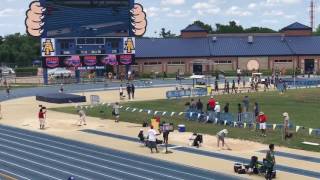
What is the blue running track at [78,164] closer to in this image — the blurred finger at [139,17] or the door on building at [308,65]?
the blurred finger at [139,17]

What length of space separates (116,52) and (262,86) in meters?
20.0

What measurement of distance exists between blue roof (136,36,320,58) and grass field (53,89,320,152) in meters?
32.7

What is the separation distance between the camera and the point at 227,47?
91000 mm

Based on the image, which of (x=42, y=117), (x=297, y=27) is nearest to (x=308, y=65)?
(x=297, y=27)

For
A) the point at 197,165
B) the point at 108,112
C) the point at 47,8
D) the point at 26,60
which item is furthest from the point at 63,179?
the point at 26,60

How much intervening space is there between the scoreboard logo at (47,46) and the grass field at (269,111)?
24.2 metres

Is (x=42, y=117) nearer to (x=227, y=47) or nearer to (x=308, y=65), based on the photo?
(x=227, y=47)

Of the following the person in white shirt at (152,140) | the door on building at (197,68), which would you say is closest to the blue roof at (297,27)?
the door on building at (197,68)

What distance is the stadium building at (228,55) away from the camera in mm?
88375

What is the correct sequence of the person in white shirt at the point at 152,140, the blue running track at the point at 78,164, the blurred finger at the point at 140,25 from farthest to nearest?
1. the blurred finger at the point at 140,25
2. the person in white shirt at the point at 152,140
3. the blue running track at the point at 78,164

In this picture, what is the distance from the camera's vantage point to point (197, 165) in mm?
25234

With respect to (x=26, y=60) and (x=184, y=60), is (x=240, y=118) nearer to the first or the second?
(x=184, y=60)

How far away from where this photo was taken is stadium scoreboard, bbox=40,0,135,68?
235ft

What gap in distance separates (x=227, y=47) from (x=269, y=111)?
4993 cm
